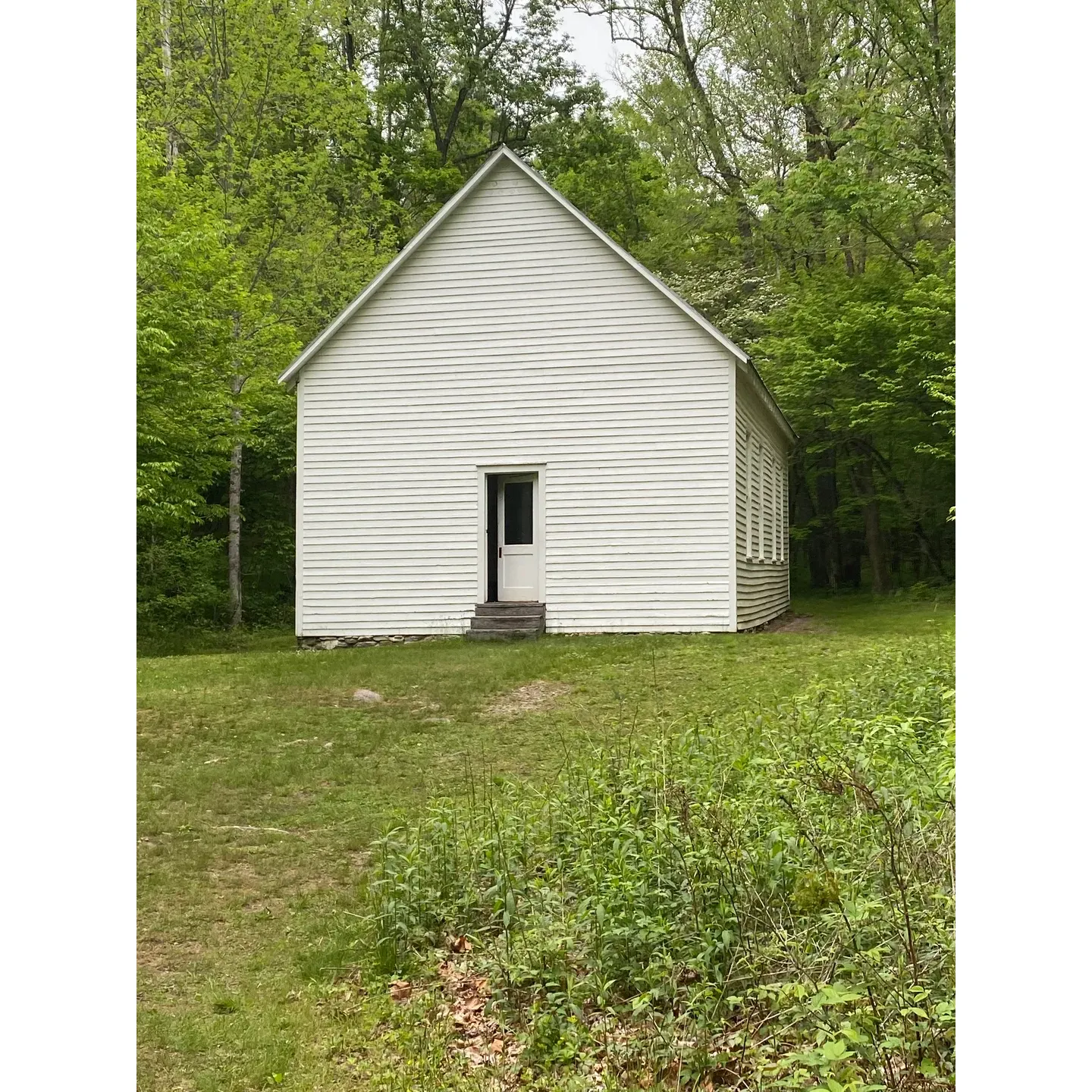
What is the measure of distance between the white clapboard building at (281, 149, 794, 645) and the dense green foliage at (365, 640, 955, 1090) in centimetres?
855

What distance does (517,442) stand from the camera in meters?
14.3

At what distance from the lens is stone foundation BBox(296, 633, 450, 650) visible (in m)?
14.4

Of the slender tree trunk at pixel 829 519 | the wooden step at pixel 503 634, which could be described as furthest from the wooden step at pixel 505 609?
the slender tree trunk at pixel 829 519

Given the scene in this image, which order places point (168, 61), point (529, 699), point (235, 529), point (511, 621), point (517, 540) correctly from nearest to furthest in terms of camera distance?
point (529, 699)
point (511, 621)
point (517, 540)
point (168, 61)
point (235, 529)

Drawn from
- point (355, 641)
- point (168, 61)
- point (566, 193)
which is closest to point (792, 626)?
point (355, 641)

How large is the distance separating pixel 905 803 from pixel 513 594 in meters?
11.0

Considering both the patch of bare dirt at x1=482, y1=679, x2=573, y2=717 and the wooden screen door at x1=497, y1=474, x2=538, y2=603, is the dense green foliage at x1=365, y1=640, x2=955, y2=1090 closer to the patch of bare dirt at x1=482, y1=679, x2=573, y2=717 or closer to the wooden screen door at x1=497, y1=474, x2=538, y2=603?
the patch of bare dirt at x1=482, y1=679, x2=573, y2=717

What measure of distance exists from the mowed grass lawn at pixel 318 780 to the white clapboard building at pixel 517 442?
96cm

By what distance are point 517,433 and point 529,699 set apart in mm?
5598

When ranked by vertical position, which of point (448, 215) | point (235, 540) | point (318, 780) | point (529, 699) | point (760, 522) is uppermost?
point (448, 215)

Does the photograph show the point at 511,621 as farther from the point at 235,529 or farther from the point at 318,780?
the point at 235,529

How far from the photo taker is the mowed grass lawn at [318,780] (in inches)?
139
